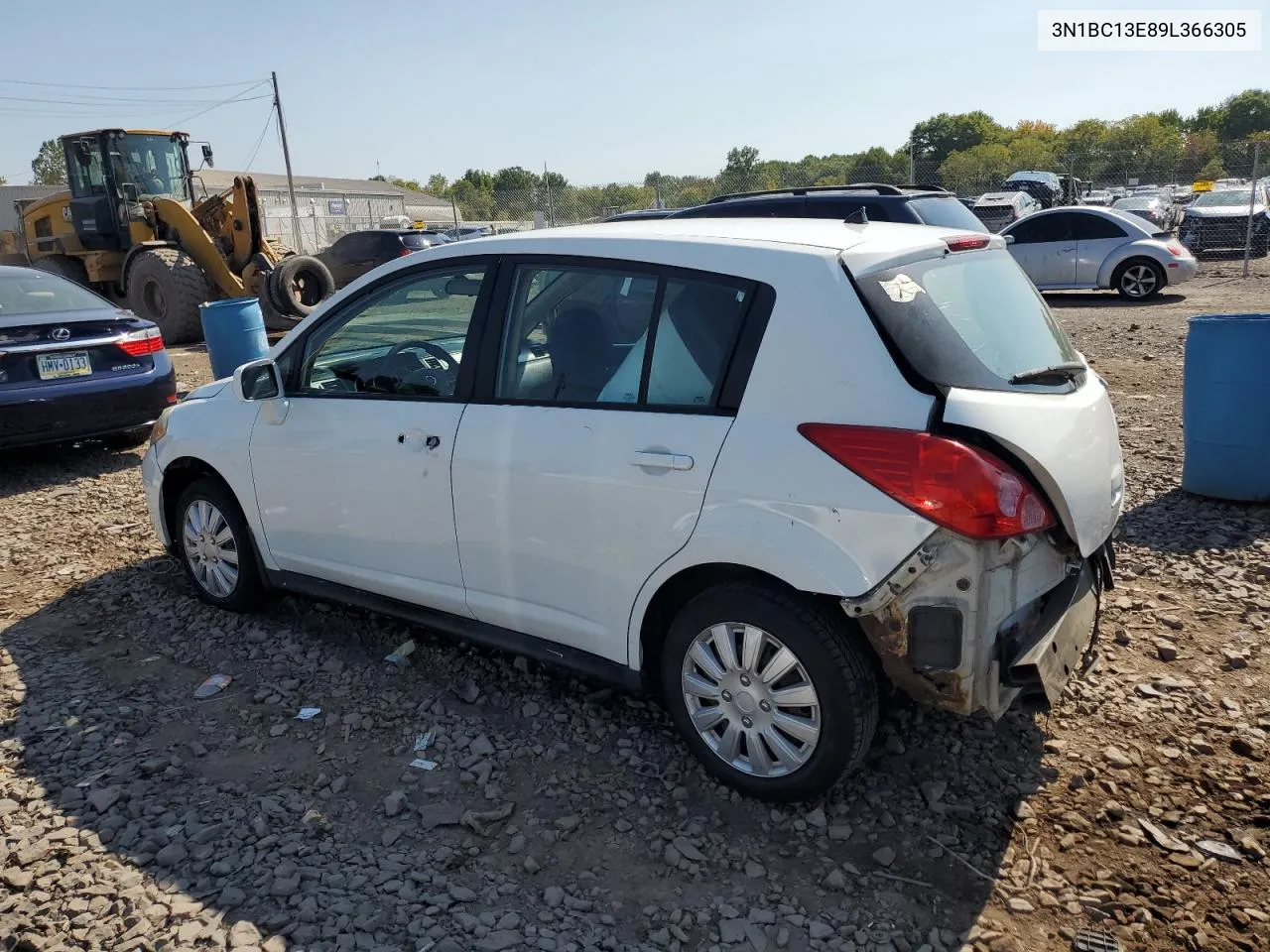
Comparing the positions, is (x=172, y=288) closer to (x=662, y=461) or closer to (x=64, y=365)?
(x=64, y=365)

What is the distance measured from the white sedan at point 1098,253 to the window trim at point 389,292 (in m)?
13.2

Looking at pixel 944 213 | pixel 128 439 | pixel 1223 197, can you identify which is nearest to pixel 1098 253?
pixel 944 213

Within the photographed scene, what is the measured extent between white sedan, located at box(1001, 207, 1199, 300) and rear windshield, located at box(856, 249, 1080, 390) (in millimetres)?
12703

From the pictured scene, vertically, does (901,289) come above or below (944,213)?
below

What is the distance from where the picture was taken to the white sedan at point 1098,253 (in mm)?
15180

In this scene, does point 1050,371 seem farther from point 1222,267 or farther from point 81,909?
point 1222,267

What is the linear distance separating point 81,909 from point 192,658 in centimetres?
166

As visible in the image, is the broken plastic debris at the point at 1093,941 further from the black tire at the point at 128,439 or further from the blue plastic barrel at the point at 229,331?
the blue plastic barrel at the point at 229,331

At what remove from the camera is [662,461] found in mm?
3027

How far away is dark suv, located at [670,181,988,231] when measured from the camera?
29.9 ft

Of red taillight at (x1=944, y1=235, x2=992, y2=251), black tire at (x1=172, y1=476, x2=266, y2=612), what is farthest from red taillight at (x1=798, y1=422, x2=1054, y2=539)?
black tire at (x1=172, y1=476, x2=266, y2=612)

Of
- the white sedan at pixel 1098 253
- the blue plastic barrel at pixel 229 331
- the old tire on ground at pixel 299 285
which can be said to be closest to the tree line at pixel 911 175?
the white sedan at pixel 1098 253

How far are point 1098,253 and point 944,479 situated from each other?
14853mm

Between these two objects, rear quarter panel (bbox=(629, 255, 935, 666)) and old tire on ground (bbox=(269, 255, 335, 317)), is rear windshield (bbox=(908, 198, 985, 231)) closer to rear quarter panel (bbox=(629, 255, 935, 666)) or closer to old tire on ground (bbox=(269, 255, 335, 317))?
rear quarter panel (bbox=(629, 255, 935, 666))
